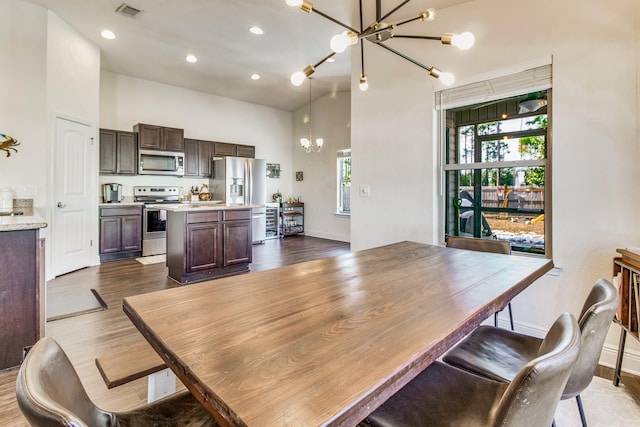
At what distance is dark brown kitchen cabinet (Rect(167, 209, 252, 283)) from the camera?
3855 millimetres

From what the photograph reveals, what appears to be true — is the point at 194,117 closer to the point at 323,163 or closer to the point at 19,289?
the point at 323,163

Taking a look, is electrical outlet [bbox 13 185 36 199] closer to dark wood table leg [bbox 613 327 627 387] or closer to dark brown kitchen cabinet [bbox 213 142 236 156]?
dark brown kitchen cabinet [bbox 213 142 236 156]

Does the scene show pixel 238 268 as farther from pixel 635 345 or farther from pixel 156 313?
pixel 635 345

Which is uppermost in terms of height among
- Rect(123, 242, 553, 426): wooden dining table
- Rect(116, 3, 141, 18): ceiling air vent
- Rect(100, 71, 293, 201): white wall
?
Rect(116, 3, 141, 18): ceiling air vent

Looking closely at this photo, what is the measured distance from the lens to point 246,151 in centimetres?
727

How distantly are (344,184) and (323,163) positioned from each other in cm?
77

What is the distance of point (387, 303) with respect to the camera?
1099 mm

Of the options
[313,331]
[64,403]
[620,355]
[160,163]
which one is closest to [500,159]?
[620,355]

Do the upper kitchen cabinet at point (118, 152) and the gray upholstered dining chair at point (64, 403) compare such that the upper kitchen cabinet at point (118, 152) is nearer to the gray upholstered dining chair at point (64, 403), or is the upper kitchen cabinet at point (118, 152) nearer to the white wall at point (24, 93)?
the white wall at point (24, 93)

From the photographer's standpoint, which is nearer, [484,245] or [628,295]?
[628,295]

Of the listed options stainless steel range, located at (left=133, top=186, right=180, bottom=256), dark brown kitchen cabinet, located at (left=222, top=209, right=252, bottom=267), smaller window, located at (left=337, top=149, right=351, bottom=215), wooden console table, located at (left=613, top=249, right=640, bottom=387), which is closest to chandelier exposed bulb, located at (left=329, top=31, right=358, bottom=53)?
wooden console table, located at (left=613, top=249, right=640, bottom=387)

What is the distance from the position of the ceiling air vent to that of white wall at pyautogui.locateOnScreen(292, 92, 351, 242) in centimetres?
426

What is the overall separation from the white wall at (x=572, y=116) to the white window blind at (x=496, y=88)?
0.06m

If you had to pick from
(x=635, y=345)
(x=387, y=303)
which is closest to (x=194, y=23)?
(x=387, y=303)
